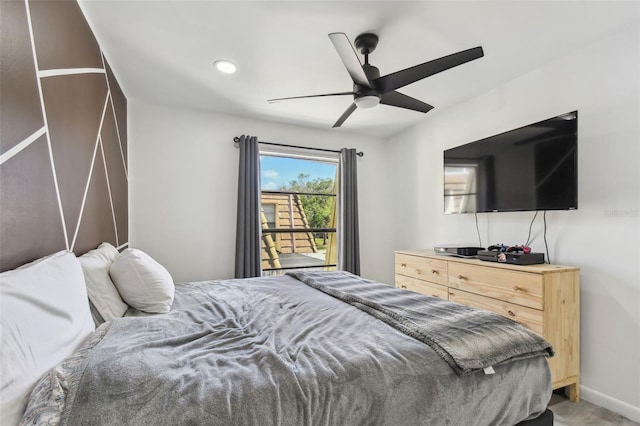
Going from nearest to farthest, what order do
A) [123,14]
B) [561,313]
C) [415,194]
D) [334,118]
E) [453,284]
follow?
[123,14] → [561,313] → [453,284] → [334,118] → [415,194]

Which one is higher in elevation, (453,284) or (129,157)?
(129,157)

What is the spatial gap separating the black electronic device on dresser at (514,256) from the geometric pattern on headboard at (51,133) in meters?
2.75

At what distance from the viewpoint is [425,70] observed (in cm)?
178

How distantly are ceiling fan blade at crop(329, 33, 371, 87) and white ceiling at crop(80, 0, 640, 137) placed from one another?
1.16 ft

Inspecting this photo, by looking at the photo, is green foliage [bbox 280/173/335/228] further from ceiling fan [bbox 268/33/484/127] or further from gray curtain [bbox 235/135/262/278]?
ceiling fan [bbox 268/33/484/127]

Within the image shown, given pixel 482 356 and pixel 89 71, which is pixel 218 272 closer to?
pixel 89 71

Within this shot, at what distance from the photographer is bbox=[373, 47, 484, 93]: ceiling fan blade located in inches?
65.2

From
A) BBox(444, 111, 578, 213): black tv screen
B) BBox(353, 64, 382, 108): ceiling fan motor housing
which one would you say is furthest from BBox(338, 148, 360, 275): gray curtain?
BBox(353, 64, 382, 108): ceiling fan motor housing

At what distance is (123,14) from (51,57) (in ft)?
2.14

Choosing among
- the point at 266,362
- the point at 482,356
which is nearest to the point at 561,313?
the point at 482,356

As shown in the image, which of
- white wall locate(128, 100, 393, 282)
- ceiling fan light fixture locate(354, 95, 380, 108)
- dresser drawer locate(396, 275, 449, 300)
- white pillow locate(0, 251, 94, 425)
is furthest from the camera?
white wall locate(128, 100, 393, 282)

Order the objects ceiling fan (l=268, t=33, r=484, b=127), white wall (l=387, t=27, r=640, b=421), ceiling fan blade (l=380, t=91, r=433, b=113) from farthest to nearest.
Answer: ceiling fan blade (l=380, t=91, r=433, b=113) < white wall (l=387, t=27, r=640, b=421) < ceiling fan (l=268, t=33, r=484, b=127)

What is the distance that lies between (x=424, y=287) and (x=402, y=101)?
175 centimetres

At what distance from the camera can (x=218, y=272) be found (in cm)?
334
